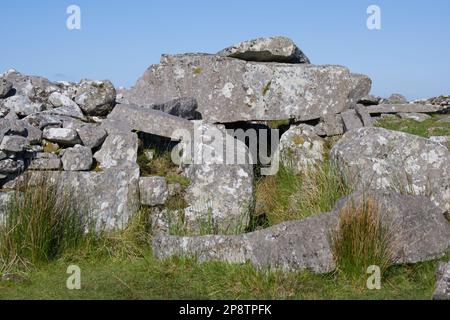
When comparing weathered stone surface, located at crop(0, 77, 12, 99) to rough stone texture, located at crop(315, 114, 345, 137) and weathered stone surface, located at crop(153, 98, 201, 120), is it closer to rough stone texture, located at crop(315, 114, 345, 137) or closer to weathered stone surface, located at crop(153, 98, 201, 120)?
weathered stone surface, located at crop(153, 98, 201, 120)

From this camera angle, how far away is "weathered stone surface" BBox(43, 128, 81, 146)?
10.1 m

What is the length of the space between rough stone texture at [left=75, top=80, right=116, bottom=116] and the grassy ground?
373cm

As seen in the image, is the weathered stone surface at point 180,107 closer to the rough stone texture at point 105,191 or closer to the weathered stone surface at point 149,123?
the weathered stone surface at point 149,123

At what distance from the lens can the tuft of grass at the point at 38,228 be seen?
27.2ft

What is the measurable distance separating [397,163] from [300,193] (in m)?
1.57

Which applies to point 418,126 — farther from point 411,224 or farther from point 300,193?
point 411,224

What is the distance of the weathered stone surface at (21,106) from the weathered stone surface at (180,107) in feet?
7.13

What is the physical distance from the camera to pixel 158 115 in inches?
411

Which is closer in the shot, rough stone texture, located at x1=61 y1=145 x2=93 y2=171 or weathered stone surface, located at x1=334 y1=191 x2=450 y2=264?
weathered stone surface, located at x1=334 y1=191 x2=450 y2=264

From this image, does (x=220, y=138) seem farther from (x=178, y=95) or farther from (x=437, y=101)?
(x=437, y=101)

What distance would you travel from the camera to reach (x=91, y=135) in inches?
407

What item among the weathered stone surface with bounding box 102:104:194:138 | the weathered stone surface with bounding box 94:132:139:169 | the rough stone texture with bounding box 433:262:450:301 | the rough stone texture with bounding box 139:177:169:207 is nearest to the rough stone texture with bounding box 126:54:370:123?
the weathered stone surface with bounding box 102:104:194:138

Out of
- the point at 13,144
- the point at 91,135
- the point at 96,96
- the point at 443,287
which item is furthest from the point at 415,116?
the point at 13,144
